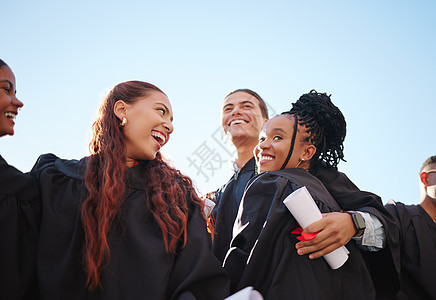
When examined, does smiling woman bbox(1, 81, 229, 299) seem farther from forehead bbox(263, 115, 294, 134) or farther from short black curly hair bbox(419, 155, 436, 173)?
short black curly hair bbox(419, 155, 436, 173)

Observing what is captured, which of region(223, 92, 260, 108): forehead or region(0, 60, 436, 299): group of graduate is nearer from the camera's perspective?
region(0, 60, 436, 299): group of graduate

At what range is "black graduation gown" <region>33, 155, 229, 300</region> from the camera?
2.19 m

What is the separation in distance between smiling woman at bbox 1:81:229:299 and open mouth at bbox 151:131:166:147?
15cm

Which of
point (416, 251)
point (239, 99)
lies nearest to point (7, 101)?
point (239, 99)

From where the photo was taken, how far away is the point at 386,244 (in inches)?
122

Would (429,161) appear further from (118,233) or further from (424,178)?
(118,233)

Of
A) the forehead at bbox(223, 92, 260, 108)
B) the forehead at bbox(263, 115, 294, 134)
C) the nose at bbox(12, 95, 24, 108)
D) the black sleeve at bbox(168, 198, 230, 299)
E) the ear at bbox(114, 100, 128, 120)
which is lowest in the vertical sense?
the black sleeve at bbox(168, 198, 230, 299)

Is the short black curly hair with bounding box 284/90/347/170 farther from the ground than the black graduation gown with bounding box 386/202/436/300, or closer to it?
farther from the ground

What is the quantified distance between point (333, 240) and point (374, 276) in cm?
91

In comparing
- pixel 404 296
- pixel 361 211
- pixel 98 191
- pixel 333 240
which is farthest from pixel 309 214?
pixel 404 296

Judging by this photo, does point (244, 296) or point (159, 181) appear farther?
point (159, 181)

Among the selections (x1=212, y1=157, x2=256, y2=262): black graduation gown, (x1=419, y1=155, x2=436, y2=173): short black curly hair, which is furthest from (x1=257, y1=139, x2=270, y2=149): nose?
(x1=419, y1=155, x2=436, y2=173): short black curly hair

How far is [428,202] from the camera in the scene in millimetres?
4125

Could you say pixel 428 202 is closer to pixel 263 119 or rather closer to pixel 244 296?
pixel 263 119
